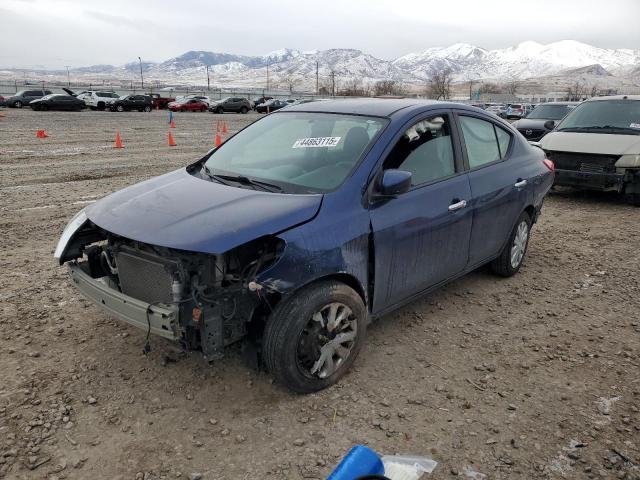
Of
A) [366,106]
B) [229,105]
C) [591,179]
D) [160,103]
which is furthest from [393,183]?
[160,103]

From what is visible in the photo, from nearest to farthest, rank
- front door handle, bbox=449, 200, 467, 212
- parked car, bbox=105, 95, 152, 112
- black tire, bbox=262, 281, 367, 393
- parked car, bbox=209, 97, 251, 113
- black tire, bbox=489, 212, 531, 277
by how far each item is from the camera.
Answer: black tire, bbox=262, 281, 367, 393
front door handle, bbox=449, 200, 467, 212
black tire, bbox=489, 212, 531, 277
parked car, bbox=105, 95, 152, 112
parked car, bbox=209, 97, 251, 113

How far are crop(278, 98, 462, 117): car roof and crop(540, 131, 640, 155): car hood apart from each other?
4.97 m

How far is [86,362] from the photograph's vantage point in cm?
355

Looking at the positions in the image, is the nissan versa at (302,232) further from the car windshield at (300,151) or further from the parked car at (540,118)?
the parked car at (540,118)

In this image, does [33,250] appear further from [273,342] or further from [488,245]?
[488,245]

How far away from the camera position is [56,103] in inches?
1331

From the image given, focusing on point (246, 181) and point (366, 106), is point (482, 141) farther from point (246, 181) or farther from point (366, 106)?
point (246, 181)

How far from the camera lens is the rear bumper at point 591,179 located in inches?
319

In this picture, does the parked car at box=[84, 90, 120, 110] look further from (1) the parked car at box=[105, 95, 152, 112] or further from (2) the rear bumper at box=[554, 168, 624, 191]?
(2) the rear bumper at box=[554, 168, 624, 191]

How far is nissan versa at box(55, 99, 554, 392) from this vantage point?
290 cm

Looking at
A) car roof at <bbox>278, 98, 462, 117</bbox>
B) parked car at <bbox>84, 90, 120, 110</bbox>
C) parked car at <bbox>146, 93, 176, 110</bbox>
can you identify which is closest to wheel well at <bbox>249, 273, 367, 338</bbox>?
car roof at <bbox>278, 98, 462, 117</bbox>

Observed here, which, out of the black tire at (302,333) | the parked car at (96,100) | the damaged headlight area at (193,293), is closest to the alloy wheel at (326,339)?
the black tire at (302,333)

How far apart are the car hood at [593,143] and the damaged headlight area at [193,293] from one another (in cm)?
723

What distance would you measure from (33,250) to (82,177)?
4.92 meters
